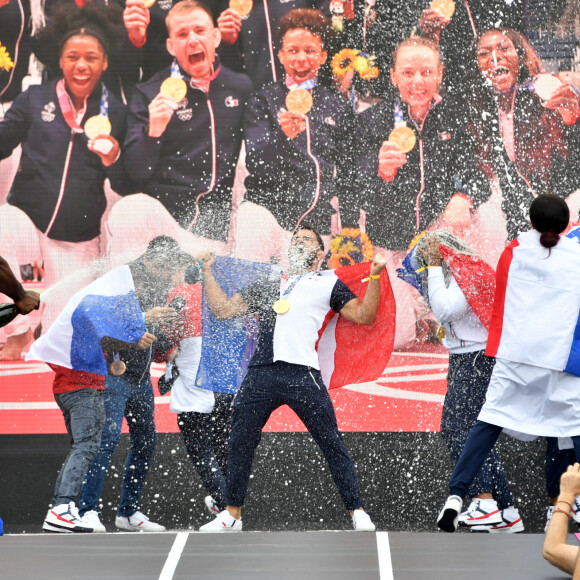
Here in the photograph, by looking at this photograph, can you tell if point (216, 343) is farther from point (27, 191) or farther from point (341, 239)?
point (27, 191)

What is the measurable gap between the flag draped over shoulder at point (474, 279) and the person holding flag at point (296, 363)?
1.35 ft

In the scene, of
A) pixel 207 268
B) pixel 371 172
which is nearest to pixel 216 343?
pixel 207 268

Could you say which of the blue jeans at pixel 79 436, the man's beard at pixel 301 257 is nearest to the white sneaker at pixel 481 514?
the man's beard at pixel 301 257

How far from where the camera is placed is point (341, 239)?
6410 mm

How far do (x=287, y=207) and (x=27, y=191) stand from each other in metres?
1.63

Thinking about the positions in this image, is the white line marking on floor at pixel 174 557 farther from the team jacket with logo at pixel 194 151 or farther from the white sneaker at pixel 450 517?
the team jacket with logo at pixel 194 151

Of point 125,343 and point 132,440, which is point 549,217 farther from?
point 132,440

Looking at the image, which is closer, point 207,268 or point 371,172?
point 207,268

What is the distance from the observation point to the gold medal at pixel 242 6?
6.46 metres

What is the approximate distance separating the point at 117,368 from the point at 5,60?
2.30 metres

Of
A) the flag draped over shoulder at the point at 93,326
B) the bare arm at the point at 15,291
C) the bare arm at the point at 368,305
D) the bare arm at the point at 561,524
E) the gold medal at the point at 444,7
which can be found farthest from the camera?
the gold medal at the point at 444,7

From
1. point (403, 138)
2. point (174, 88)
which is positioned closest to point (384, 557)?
point (403, 138)

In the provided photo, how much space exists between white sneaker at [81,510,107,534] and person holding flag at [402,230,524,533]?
1.74 m

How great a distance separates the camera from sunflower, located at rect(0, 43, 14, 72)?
6.39m
